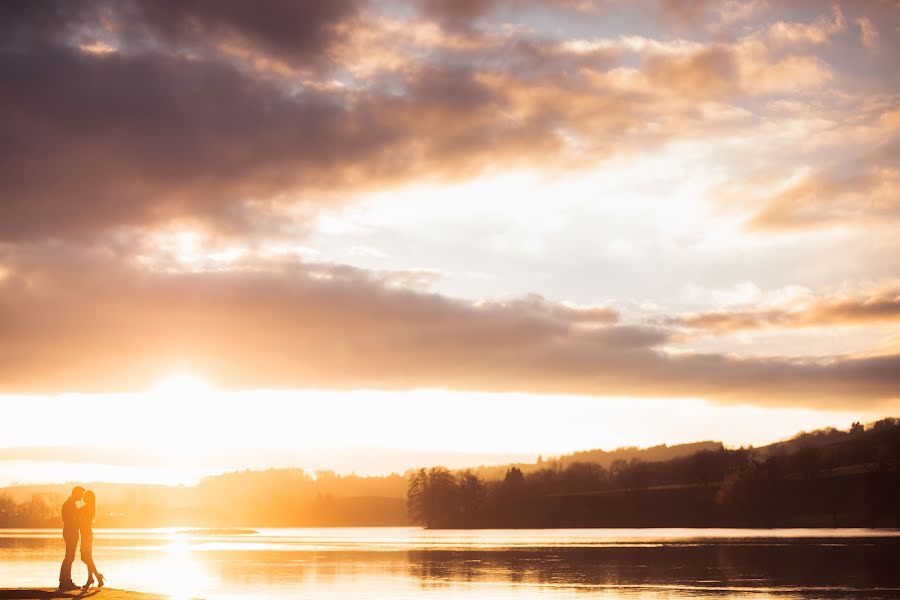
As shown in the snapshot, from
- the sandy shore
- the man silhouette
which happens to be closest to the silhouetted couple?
the man silhouette

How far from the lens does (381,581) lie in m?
62.6

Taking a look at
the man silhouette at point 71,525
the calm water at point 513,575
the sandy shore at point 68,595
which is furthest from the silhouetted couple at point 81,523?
the calm water at point 513,575

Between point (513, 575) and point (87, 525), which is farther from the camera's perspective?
point (513, 575)

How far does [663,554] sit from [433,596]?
161ft

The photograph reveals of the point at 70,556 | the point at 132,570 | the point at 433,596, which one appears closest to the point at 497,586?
the point at 433,596

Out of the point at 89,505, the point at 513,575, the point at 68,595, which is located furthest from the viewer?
the point at 513,575

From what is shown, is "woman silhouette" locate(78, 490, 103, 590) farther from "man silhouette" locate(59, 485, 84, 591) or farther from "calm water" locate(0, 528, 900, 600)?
"calm water" locate(0, 528, 900, 600)

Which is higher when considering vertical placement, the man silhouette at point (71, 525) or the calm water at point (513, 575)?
the man silhouette at point (71, 525)

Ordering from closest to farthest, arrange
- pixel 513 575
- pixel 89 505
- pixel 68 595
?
pixel 68 595 < pixel 89 505 < pixel 513 575

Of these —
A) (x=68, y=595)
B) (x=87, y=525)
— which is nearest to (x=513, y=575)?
(x=87, y=525)

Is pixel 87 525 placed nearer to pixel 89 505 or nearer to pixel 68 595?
pixel 89 505

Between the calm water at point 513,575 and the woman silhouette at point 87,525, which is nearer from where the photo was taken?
the woman silhouette at point 87,525

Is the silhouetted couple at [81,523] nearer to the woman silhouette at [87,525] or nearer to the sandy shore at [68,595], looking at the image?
the woman silhouette at [87,525]

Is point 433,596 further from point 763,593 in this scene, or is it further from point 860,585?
point 860,585
